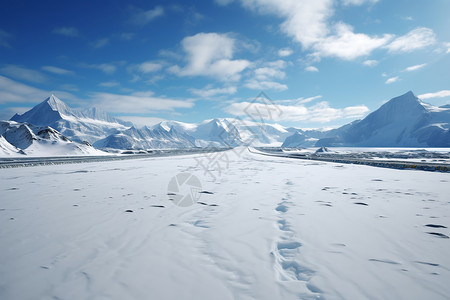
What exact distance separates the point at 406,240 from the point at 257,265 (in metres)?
3.76

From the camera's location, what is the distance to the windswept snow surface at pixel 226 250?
10.7 ft

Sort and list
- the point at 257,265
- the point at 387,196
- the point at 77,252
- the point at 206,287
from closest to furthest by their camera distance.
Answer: the point at 206,287 → the point at 257,265 → the point at 77,252 → the point at 387,196

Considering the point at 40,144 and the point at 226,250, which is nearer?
the point at 226,250

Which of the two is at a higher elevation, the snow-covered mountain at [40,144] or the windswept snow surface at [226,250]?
the snow-covered mountain at [40,144]

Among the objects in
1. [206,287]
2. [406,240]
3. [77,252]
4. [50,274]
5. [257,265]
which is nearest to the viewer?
[206,287]

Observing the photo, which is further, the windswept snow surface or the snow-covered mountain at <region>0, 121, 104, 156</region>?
the snow-covered mountain at <region>0, 121, 104, 156</region>

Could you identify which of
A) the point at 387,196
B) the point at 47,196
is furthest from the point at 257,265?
the point at 47,196

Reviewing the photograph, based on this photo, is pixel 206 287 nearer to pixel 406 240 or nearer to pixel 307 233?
pixel 307 233

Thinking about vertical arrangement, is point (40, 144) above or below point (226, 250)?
above

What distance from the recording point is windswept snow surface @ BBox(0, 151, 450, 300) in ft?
10.7

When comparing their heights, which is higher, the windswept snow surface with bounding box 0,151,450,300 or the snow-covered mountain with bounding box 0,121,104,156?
the snow-covered mountain with bounding box 0,121,104,156

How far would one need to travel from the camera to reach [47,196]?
386 inches

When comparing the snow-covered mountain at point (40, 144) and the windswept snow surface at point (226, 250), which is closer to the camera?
the windswept snow surface at point (226, 250)

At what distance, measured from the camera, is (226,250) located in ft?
15.0
